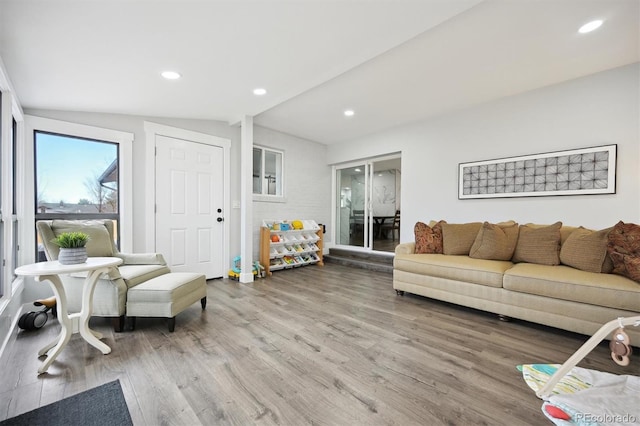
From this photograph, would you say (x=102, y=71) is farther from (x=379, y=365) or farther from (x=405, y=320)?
(x=405, y=320)

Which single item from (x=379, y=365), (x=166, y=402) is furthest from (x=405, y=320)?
(x=166, y=402)

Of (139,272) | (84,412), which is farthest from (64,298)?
(84,412)

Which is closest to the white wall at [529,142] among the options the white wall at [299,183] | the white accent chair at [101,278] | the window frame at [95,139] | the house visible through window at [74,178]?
the white wall at [299,183]

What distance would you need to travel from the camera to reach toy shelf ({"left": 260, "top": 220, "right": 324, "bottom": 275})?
14.8 ft

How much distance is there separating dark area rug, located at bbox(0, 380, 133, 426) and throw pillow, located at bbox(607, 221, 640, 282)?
11.8 feet

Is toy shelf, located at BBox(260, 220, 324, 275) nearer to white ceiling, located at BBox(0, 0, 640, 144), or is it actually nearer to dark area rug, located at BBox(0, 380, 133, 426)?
white ceiling, located at BBox(0, 0, 640, 144)

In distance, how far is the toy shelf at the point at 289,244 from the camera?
451 cm

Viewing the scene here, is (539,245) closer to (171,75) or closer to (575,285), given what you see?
(575,285)

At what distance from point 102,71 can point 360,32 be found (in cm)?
222

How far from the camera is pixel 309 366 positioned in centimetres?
179

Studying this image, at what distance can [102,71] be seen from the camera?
89.7 inches

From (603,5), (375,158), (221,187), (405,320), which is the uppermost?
(603,5)

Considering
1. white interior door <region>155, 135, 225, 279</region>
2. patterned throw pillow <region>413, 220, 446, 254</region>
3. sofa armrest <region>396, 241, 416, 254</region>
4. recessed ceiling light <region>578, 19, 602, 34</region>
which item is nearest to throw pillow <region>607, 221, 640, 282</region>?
patterned throw pillow <region>413, 220, 446, 254</region>

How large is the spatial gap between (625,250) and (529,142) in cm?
173
